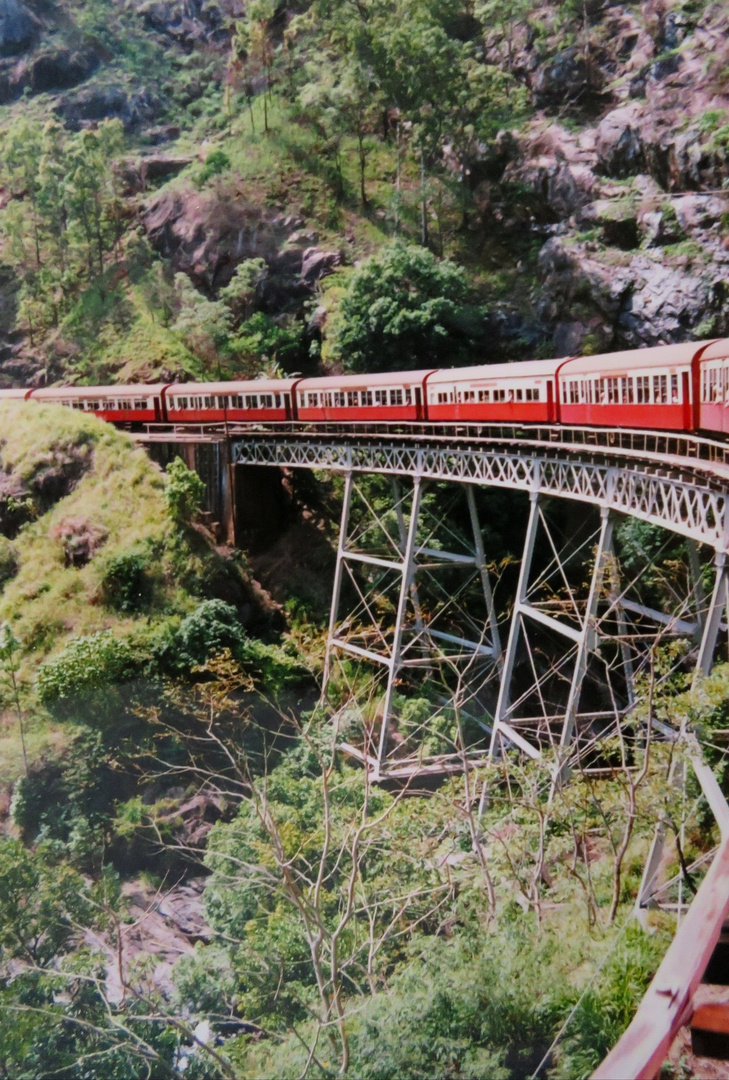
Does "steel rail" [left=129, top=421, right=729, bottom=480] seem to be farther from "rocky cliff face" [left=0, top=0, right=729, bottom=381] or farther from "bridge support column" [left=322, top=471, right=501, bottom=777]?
"rocky cliff face" [left=0, top=0, right=729, bottom=381]

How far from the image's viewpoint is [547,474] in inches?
510

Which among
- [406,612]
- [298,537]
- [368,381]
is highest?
[368,381]

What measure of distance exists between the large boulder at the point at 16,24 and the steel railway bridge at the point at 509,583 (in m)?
6.50

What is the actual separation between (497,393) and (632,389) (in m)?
2.94

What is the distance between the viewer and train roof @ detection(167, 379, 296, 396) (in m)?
17.6

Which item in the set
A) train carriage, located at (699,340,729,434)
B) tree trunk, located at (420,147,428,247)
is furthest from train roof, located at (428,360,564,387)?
tree trunk, located at (420,147,428,247)

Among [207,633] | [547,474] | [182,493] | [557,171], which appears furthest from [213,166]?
[207,633]

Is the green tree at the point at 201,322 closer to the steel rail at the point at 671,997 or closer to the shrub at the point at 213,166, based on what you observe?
the shrub at the point at 213,166

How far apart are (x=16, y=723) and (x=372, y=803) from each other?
4.15 metres

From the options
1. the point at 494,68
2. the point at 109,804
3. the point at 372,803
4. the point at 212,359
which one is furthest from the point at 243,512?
the point at 494,68

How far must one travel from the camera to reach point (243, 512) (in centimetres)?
1647

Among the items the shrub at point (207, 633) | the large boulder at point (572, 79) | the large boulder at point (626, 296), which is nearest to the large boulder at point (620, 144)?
the large boulder at point (572, 79)

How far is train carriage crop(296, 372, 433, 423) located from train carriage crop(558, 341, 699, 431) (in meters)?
3.19

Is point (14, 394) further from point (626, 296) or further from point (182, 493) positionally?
point (626, 296)
